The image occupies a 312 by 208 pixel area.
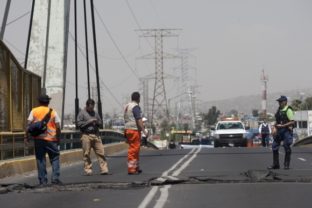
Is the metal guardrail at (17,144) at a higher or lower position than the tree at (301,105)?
lower

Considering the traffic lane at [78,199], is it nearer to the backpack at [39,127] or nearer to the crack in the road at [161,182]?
the crack in the road at [161,182]

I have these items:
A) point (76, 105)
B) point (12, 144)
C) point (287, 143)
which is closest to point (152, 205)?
point (287, 143)

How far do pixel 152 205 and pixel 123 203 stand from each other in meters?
0.53

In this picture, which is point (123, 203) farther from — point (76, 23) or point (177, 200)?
point (76, 23)

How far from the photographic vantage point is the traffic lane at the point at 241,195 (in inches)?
403

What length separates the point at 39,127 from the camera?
42.3ft

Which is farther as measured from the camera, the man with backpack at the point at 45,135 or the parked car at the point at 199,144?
the parked car at the point at 199,144

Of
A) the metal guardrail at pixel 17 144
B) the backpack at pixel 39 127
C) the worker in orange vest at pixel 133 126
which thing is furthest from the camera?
the metal guardrail at pixel 17 144

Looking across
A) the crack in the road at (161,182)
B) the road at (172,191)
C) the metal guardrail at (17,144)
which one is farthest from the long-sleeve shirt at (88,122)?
the metal guardrail at (17,144)

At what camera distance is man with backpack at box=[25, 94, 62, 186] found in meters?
13.0

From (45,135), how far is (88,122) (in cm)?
197

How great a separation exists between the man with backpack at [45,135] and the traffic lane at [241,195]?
240 centimetres

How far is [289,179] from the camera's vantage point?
13.3 meters

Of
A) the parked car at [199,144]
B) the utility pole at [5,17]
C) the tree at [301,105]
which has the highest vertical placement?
the utility pole at [5,17]
